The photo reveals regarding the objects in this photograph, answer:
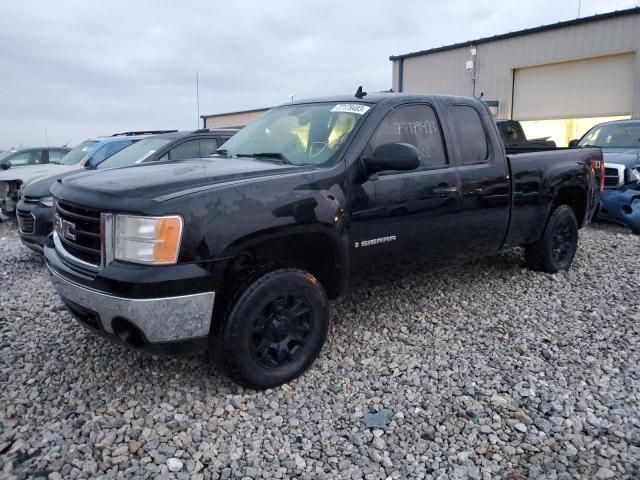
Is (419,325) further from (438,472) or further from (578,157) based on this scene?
(578,157)

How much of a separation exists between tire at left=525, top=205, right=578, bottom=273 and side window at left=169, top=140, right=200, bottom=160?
4.46 m

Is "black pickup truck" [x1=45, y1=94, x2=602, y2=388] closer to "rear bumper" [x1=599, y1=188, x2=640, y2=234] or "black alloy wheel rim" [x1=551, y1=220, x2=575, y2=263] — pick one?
"black alloy wheel rim" [x1=551, y1=220, x2=575, y2=263]

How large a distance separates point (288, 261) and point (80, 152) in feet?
26.8

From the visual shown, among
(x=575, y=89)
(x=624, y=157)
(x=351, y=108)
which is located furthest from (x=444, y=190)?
(x=575, y=89)

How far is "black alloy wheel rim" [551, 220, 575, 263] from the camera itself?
5.53 metres

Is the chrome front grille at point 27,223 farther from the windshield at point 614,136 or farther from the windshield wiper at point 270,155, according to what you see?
the windshield at point 614,136

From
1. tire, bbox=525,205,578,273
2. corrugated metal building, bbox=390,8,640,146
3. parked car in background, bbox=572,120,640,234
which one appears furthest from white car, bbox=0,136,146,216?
corrugated metal building, bbox=390,8,640,146

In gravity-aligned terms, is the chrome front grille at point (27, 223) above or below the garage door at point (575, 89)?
below

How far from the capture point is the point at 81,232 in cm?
310

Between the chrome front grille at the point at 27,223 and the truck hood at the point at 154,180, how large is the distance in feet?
9.89

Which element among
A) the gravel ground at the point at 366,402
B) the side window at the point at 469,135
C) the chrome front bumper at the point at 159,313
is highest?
the side window at the point at 469,135

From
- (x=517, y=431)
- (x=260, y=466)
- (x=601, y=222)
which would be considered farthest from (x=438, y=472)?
(x=601, y=222)

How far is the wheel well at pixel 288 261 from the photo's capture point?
10.2ft

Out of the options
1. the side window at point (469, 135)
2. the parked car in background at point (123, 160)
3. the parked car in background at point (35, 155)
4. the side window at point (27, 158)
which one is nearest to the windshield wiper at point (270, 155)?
the side window at point (469, 135)
